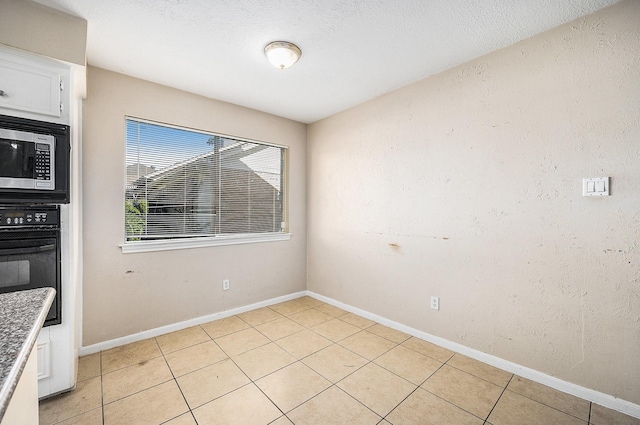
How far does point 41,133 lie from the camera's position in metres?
1.73

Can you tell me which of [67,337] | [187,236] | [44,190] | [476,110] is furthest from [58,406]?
[476,110]

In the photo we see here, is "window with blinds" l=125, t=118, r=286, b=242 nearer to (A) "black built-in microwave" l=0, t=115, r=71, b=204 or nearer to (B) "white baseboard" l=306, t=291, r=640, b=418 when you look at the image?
(A) "black built-in microwave" l=0, t=115, r=71, b=204

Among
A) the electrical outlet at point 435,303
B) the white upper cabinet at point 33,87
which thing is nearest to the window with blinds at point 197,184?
the white upper cabinet at point 33,87

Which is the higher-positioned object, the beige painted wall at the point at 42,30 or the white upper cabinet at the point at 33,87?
the beige painted wall at the point at 42,30

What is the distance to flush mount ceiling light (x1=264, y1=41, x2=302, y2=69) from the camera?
212 cm

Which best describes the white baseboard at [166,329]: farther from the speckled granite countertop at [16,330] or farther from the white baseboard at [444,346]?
the speckled granite countertop at [16,330]

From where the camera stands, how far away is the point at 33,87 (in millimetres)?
1725

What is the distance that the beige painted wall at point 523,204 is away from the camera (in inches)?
68.8

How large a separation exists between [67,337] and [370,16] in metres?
2.94

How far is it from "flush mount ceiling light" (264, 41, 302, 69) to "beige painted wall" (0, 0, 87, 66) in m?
1.23

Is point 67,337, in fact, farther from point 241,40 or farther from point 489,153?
point 489,153

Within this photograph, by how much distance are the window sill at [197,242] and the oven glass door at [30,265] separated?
0.80m

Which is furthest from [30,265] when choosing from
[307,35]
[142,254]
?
[307,35]

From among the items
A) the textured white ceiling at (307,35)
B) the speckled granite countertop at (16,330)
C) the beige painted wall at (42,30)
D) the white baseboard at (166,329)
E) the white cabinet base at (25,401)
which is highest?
the textured white ceiling at (307,35)
